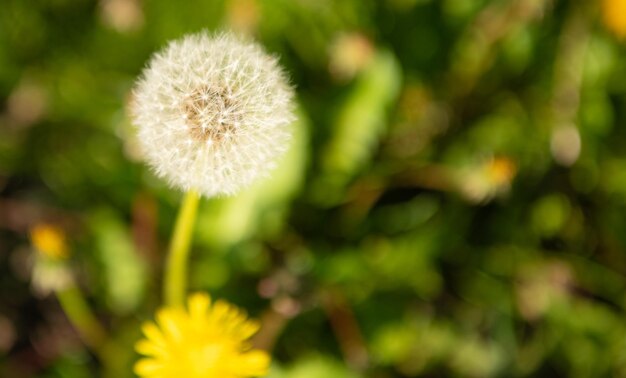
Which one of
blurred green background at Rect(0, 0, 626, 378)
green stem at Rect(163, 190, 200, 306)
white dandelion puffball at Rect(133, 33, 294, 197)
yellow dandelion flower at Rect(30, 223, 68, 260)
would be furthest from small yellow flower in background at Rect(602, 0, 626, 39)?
yellow dandelion flower at Rect(30, 223, 68, 260)

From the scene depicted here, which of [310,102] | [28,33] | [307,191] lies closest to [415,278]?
[307,191]

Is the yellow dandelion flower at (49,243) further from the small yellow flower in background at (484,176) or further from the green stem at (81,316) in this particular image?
the small yellow flower in background at (484,176)

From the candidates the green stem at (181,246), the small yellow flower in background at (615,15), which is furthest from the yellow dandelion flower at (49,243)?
the small yellow flower in background at (615,15)

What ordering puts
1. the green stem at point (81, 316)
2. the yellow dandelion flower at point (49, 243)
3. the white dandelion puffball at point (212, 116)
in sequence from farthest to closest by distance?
the green stem at point (81, 316) → the yellow dandelion flower at point (49, 243) → the white dandelion puffball at point (212, 116)

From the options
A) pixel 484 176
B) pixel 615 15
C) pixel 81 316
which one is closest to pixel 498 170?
pixel 484 176

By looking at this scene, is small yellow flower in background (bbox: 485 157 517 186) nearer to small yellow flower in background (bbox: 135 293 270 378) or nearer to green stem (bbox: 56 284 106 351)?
small yellow flower in background (bbox: 135 293 270 378)

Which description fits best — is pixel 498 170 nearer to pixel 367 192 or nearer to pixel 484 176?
pixel 484 176

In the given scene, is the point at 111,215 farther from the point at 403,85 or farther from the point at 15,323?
the point at 403,85
